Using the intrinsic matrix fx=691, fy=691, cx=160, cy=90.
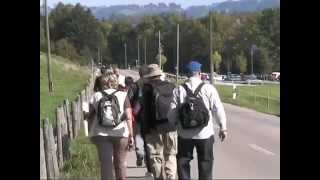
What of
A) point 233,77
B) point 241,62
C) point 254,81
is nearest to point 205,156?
point 233,77

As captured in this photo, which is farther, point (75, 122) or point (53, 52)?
point (53, 52)

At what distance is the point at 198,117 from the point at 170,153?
839 millimetres

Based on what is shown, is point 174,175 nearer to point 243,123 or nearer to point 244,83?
point 243,123

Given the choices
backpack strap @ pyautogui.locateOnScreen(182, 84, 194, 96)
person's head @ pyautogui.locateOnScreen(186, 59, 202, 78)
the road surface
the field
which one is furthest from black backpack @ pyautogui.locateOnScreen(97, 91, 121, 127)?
the field

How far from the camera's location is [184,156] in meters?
7.59

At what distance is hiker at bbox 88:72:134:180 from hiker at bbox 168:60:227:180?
2.11 ft

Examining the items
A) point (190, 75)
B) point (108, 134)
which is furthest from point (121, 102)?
point (190, 75)

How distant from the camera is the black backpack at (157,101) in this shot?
793cm

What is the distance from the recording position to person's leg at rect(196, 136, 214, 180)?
745 centimetres

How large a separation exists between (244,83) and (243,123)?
99.8ft

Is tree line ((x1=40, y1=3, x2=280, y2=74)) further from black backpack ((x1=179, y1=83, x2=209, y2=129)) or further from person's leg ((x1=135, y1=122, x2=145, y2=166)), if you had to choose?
black backpack ((x1=179, y1=83, x2=209, y2=129))

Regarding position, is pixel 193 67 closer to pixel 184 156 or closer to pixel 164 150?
pixel 184 156

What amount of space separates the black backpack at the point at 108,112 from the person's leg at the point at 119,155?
20 centimetres
